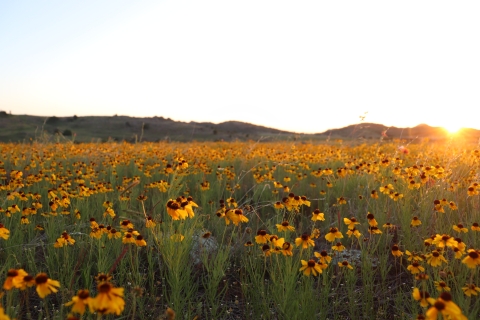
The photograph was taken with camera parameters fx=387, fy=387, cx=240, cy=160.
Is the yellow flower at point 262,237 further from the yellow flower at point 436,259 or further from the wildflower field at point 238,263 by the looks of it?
the yellow flower at point 436,259

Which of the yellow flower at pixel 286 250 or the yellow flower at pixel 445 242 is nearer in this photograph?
the yellow flower at pixel 445 242

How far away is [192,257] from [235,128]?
56491mm

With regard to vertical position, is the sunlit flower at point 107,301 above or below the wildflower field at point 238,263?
above

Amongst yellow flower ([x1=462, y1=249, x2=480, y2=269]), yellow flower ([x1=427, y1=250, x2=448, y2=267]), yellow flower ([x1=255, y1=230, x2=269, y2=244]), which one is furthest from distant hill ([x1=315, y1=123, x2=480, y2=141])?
yellow flower ([x1=462, y1=249, x2=480, y2=269])

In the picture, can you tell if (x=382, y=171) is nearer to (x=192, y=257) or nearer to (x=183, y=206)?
(x=192, y=257)

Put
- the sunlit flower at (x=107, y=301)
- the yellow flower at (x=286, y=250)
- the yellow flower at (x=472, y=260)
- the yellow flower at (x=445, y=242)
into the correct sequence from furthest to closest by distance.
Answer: the yellow flower at (x=286, y=250) → the yellow flower at (x=445, y=242) → the yellow flower at (x=472, y=260) → the sunlit flower at (x=107, y=301)

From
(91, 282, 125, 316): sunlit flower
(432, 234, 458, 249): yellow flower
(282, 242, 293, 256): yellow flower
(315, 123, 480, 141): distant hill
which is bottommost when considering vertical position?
(282, 242, 293, 256): yellow flower

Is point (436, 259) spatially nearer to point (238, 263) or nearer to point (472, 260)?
point (472, 260)

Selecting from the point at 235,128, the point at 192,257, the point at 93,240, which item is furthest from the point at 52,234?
the point at 235,128

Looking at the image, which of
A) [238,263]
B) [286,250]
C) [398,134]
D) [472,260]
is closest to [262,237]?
[286,250]

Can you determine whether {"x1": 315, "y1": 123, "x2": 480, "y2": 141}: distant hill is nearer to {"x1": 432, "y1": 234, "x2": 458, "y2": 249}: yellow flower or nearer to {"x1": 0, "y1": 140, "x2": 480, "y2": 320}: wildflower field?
{"x1": 0, "y1": 140, "x2": 480, "y2": 320}: wildflower field

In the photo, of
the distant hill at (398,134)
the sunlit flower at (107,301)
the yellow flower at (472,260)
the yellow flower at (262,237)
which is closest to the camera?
the sunlit flower at (107,301)

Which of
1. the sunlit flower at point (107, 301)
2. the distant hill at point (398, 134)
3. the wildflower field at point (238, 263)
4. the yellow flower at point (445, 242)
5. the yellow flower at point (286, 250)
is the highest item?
the distant hill at point (398, 134)

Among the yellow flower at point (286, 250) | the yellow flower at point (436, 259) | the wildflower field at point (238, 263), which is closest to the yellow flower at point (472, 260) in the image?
the wildflower field at point (238, 263)
